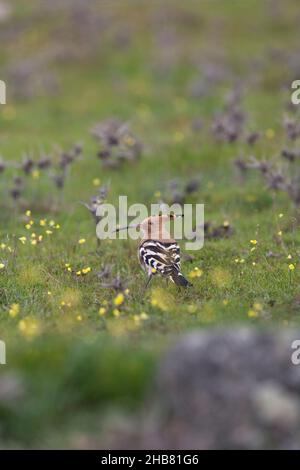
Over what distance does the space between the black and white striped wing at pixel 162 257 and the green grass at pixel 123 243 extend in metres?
0.36

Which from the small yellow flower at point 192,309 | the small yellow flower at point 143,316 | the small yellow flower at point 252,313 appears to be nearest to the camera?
the small yellow flower at point 143,316

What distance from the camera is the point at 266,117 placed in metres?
24.1

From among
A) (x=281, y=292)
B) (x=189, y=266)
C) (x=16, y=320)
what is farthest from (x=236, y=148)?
(x=16, y=320)

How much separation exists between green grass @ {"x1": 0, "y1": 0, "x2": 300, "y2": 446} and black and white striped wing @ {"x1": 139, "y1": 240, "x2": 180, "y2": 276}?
36cm

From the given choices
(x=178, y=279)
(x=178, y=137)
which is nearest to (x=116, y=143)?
(x=178, y=137)

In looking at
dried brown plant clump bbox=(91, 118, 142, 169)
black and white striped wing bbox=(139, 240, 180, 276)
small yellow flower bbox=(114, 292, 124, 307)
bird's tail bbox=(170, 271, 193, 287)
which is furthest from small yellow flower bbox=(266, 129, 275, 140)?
small yellow flower bbox=(114, 292, 124, 307)

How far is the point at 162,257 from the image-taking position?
10711 mm

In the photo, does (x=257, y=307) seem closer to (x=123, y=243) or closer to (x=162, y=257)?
(x=162, y=257)

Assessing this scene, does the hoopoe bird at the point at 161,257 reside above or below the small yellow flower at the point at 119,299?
above

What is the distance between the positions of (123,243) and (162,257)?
9.88 ft

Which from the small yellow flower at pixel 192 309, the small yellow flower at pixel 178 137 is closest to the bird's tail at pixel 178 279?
the small yellow flower at pixel 192 309

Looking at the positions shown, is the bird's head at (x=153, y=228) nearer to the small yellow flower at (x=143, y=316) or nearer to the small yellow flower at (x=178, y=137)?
the small yellow flower at (x=143, y=316)

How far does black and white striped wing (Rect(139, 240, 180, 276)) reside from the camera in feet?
35.1

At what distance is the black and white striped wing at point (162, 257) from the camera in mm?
10703
